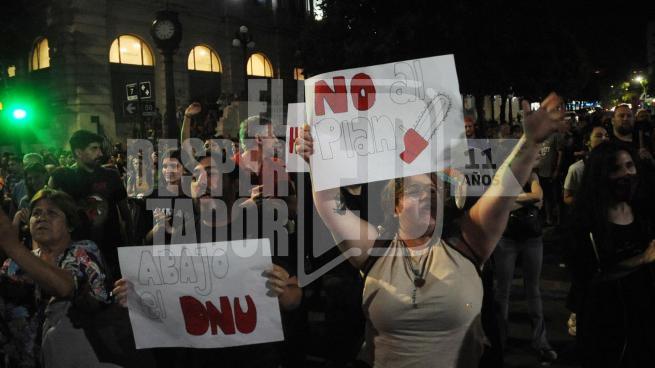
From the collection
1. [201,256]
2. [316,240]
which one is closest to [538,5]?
[316,240]

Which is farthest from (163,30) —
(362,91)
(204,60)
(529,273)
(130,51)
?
(362,91)

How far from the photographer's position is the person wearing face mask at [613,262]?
123 inches

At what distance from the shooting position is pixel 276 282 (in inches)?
110

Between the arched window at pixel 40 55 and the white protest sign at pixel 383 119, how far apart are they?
27603 millimetres

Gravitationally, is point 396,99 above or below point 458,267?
above

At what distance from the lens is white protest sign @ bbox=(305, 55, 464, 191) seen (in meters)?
2.91

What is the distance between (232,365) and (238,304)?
44cm

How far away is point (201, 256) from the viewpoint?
2.99m

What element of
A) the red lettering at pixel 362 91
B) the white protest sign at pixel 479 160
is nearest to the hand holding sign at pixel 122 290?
the red lettering at pixel 362 91

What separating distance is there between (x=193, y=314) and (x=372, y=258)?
1.04 metres

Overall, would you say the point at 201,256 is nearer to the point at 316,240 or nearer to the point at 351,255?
the point at 351,255

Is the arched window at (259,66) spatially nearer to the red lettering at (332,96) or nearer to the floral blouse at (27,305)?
the red lettering at (332,96)

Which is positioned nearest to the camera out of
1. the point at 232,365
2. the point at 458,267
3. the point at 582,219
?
the point at 458,267

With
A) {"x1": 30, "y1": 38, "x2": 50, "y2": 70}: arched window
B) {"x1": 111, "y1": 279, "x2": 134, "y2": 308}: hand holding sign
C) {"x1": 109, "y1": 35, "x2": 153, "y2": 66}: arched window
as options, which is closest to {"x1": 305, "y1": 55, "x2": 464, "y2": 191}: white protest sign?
{"x1": 111, "y1": 279, "x2": 134, "y2": 308}: hand holding sign
